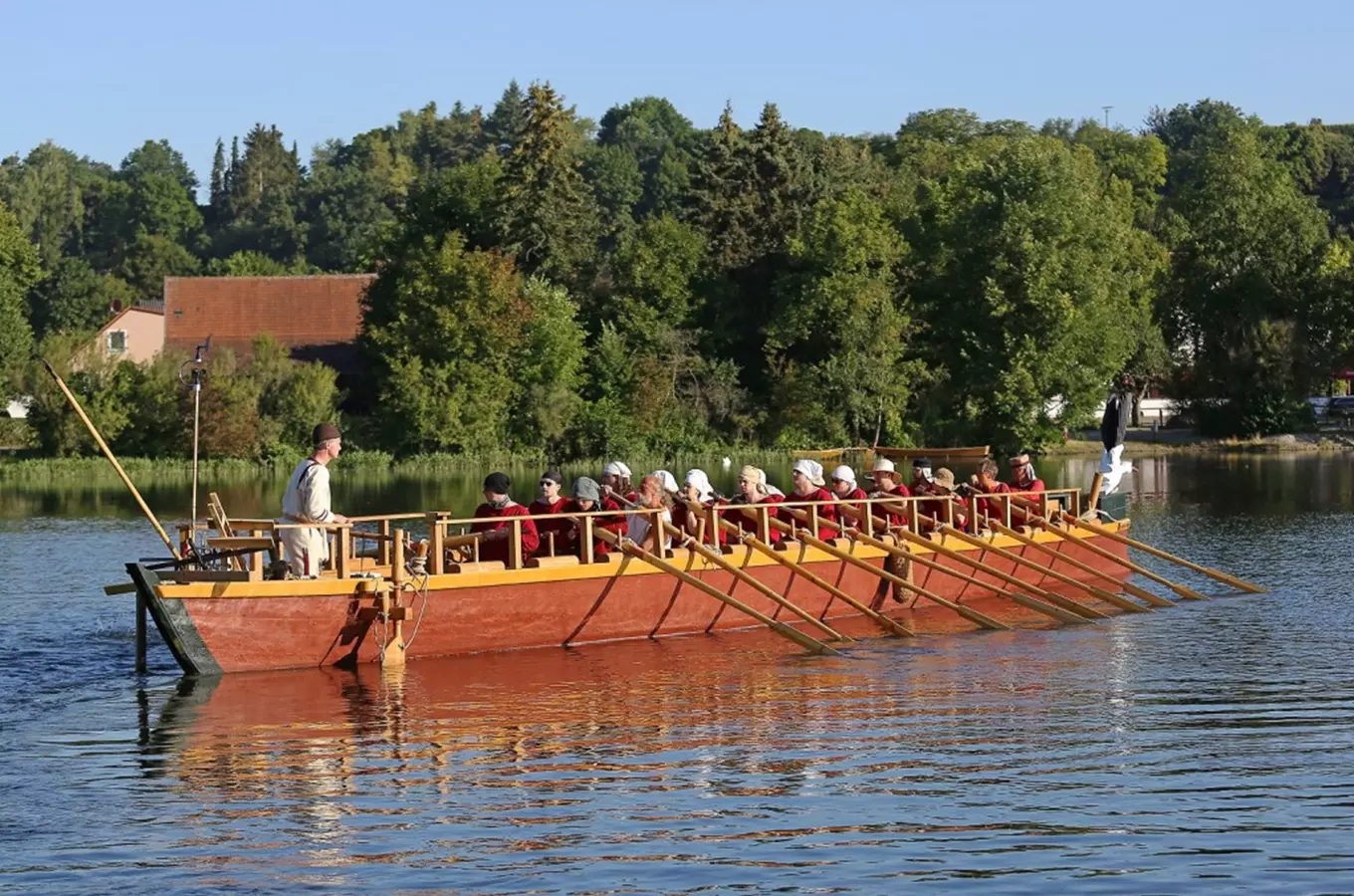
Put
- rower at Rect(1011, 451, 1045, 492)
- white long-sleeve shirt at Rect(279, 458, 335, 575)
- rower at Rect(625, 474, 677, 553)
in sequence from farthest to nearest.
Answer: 1. rower at Rect(1011, 451, 1045, 492)
2. rower at Rect(625, 474, 677, 553)
3. white long-sleeve shirt at Rect(279, 458, 335, 575)

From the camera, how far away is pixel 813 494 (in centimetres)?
2469

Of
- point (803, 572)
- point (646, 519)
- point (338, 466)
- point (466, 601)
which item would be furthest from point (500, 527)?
point (338, 466)

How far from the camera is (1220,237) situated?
2958 inches

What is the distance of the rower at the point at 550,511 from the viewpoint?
21.6 metres

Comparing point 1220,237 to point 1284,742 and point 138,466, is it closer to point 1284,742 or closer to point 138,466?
point 138,466

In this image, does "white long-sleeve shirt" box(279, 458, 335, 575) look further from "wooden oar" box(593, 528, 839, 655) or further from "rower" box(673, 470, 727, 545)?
"rower" box(673, 470, 727, 545)

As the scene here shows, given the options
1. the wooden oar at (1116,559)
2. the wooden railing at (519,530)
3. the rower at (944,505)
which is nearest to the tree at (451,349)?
the wooden oar at (1116,559)

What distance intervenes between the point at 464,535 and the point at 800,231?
4985cm

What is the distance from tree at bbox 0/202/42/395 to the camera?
7181 centimetres

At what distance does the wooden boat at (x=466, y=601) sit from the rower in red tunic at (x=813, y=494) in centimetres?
34

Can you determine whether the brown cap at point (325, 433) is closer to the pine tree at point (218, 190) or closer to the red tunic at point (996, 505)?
the red tunic at point (996, 505)

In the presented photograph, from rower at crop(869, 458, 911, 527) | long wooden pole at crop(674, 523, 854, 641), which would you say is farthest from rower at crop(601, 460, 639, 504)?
rower at crop(869, 458, 911, 527)

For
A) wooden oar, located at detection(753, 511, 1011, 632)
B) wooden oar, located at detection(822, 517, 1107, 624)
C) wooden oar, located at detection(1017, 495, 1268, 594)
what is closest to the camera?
wooden oar, located at detection(753, 511, 1011, 632)

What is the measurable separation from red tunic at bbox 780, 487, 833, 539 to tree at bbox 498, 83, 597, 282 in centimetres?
4555
